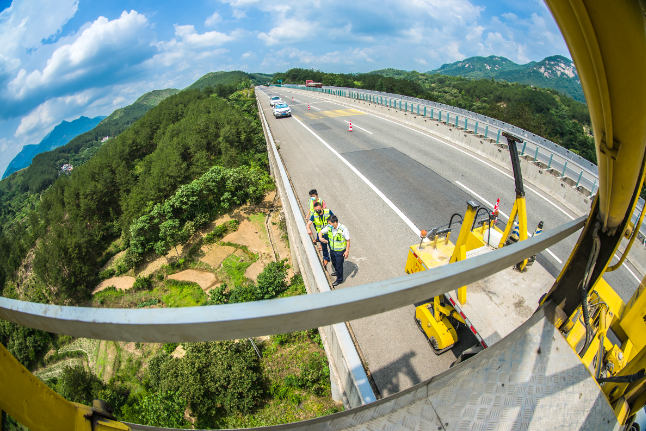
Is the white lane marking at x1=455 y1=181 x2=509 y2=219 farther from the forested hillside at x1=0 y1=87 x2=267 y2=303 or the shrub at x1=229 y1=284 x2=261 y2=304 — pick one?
the forested hillside at x1=0 y1=87 x2=267 y2=303

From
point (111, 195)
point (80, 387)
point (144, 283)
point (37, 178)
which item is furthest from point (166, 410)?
point (37, 178)

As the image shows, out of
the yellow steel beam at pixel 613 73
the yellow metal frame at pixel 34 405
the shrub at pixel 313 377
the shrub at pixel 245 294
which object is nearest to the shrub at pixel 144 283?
the shrub at pixel 245 294

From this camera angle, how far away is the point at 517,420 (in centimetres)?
170

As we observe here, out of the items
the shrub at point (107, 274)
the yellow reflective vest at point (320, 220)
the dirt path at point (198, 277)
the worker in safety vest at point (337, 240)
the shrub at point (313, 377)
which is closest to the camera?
the worker in safety vest at point (337, 240)

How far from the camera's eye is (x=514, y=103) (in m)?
78.9

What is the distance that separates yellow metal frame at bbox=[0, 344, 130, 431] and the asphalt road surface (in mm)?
4793

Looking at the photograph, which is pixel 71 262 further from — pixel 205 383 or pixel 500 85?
pixel 500 85

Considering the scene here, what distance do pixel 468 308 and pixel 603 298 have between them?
5.41 ft

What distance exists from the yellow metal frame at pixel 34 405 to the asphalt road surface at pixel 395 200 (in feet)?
15.7

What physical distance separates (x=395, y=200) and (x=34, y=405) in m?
11.0

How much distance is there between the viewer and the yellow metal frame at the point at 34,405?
3.75 ft

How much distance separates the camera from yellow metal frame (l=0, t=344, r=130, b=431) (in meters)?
1.14

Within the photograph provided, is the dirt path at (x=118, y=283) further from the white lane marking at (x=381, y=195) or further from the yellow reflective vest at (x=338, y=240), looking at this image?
the yellow reflective vest at (x=338, y=240)

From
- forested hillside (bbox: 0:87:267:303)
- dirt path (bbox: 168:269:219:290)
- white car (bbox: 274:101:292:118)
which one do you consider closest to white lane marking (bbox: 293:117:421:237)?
forested hillside (bbox: 0:87:267:303)
